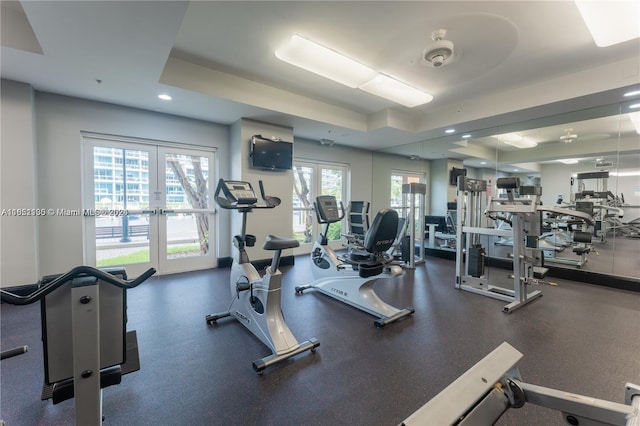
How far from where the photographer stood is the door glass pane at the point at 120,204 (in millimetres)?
3988

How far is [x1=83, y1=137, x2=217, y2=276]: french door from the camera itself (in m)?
3.97

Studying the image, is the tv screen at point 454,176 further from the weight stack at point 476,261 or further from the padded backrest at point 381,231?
the padded backrest at point 381,231

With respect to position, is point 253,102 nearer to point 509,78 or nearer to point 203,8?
point 203,8

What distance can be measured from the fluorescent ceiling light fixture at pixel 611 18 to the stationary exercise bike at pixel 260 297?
3.04 metres

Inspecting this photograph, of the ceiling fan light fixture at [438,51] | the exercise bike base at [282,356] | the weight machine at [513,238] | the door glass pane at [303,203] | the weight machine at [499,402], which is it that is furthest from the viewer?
the door glass pane at [303,203]

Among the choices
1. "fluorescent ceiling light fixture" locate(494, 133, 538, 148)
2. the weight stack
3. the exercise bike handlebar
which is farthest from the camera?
"fluorescent ceiling light fixture" locate(494, 133, 538, 148)

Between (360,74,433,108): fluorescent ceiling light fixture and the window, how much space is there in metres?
2.76

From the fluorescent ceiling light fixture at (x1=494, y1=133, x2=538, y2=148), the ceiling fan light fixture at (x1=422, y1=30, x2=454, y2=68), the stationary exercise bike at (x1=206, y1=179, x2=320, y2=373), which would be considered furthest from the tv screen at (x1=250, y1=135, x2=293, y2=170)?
the fluorescent ceiling light fixture at (x1=494, y1=133, x2=538, y2=148)

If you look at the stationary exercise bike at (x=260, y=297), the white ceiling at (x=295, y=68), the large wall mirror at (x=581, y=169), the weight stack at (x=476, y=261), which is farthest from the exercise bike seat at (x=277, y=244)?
the large wall mirror at (x=581, y=169)

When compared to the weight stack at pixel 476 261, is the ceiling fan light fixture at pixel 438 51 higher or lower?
higher

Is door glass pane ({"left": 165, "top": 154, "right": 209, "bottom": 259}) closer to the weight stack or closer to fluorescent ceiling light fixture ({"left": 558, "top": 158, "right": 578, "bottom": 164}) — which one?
the weight stack

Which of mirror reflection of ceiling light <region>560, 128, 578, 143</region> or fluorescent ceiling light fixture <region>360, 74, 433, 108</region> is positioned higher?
fluorescent ceiling light fixture <region>360, 74, 433, 108</region>

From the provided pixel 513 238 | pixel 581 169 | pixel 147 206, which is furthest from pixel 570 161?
pixel 147 206

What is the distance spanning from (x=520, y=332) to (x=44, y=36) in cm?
516
